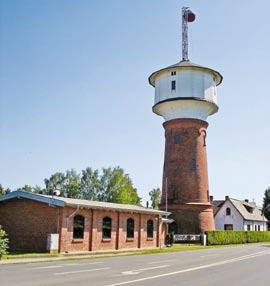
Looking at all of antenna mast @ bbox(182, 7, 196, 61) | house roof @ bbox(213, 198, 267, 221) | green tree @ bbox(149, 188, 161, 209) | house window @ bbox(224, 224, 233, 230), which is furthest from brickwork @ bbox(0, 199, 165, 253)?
green tree @ bbox(149, 188, 161, 209)

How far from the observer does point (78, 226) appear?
28953mm

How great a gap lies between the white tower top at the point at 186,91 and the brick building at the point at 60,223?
16599 mm

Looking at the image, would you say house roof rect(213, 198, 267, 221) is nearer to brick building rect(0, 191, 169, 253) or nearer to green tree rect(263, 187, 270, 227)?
green tree rect(263, 187, 270, 227)

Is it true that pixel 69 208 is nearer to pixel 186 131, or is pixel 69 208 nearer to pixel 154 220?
pixel 154 220

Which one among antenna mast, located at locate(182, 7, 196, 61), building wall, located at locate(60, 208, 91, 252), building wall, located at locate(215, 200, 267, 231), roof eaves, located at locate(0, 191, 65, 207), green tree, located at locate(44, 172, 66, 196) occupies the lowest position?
building wall, located at locate(60, 208, 91, 252)

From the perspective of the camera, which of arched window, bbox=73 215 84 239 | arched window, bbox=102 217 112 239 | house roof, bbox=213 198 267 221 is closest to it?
arched window, bbox=73 215 84 239

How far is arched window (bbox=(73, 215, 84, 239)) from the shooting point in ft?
94.1

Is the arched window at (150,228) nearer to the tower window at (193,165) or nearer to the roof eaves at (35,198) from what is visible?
the tower window at (193,165)

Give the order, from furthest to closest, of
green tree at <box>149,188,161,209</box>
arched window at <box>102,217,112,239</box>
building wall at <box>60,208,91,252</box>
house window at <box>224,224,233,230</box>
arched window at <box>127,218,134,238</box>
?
green tree at <box>149,188,161,209</box> < house window at <box>224,224,233,230</box> < arched window at <box>127,218,134,238</box> < arched window at <box>102,217,112,239</box> < building wall at <box>60,208,91,252</box>

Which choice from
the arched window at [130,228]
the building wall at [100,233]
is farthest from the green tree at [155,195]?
the arched window at [130,228]

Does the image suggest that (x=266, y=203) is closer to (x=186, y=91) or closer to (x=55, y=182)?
(x=186, y=91)

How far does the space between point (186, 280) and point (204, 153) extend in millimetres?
34556

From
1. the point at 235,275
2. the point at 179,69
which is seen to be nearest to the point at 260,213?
the point at 179,69

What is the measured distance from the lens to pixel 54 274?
1466 cm
